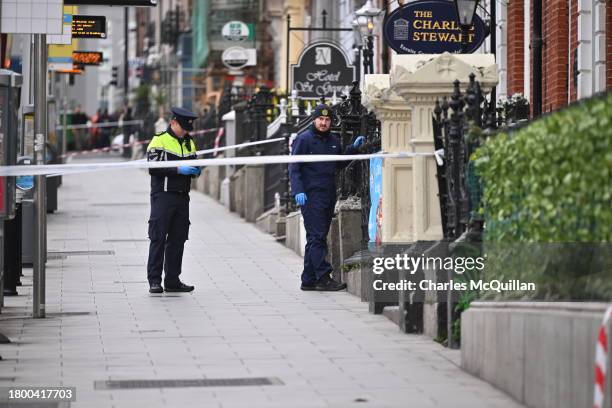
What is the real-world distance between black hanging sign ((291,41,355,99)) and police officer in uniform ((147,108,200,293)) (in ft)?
37.8

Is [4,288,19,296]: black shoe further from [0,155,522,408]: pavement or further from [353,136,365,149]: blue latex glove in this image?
[353,136,365,149]: blue latex glove

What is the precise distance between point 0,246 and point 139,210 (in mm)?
17066

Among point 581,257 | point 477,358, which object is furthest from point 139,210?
point 581,257

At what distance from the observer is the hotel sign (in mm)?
18391

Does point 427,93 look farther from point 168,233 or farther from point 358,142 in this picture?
point 168,233

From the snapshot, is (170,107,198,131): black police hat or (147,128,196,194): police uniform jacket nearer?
(170,107,198,131): black police hat

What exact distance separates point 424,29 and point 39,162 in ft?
18.0

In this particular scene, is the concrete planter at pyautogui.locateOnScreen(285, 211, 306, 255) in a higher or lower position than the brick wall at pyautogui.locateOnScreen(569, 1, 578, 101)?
lower

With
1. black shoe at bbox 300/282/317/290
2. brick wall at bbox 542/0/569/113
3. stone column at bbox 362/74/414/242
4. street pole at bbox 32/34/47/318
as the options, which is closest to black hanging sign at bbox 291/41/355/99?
brick wall at bbox 542/0/569/113

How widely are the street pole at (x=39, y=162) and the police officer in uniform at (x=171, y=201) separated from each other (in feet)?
7.74

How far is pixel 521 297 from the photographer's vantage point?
10.1 meters

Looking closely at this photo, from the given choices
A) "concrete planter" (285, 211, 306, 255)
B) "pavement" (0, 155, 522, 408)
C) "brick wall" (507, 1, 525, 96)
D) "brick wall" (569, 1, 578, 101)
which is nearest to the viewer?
"pavement" (0, 155, 522, 408)

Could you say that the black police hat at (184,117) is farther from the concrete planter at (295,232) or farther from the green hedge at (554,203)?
the green hedge at (554,203)

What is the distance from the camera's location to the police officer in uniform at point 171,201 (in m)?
16.8
